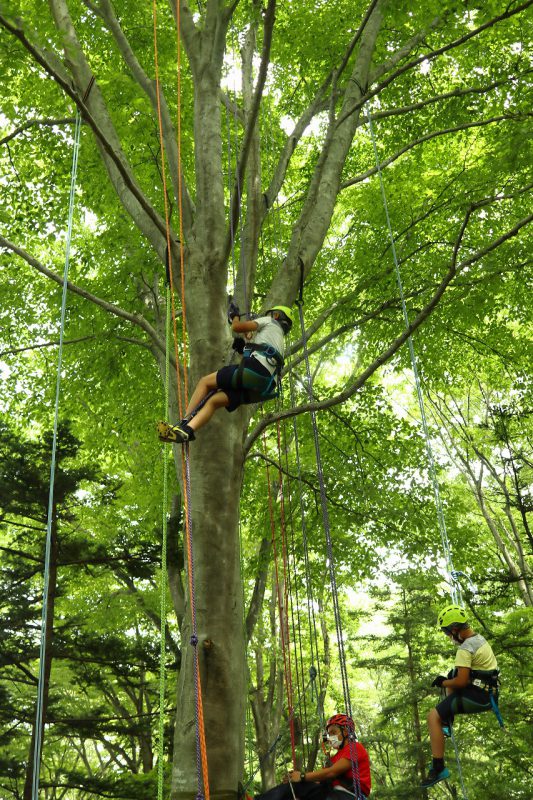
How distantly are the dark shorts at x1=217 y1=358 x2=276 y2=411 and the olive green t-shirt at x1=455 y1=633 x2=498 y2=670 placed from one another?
230 cm

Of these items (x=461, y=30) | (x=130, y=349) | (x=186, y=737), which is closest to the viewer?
(x=186, y=737)

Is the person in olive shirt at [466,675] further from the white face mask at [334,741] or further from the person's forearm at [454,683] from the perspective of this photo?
the white face mask at [334,741]

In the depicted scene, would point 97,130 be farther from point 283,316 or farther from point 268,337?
point 268,337

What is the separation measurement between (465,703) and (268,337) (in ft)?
9.52

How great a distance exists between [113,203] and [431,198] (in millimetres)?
4444

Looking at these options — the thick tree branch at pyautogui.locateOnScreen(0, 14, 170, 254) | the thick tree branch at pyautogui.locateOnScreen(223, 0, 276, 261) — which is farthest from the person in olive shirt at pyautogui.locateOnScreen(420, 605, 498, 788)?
the thick tree branch at pyautogui.locateOnScreen(0, 14, 170, 254)

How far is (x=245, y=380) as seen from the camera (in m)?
4.36

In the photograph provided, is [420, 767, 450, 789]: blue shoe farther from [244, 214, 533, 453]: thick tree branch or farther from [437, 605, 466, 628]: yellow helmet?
[244, 214, 533, 453]: thick tree branch

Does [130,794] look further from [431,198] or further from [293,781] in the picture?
[431,198]

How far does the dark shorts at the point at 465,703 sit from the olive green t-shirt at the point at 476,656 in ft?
0.57

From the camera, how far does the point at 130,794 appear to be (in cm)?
1089

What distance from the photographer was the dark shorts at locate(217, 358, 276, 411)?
4363 mm

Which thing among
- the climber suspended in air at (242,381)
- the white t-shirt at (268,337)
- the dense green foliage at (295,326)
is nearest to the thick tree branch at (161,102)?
the dense green foliage at (295,326)

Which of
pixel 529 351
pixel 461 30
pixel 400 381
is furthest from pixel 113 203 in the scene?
pixel 400 381
